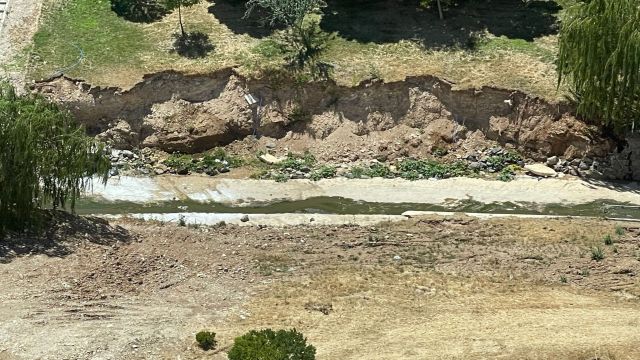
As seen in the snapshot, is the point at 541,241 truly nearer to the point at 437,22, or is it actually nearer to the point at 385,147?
the point at 385,147

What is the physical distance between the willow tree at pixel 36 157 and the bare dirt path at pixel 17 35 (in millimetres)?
13223

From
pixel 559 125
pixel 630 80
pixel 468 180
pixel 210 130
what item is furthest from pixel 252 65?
pixel 630 80

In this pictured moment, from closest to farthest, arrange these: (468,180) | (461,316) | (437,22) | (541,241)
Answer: (461,316) < (541,241) < (468,180) < (437,22)

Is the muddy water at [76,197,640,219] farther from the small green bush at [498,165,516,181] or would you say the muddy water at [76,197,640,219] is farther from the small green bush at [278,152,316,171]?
the small green bush at [278,152,316,171]

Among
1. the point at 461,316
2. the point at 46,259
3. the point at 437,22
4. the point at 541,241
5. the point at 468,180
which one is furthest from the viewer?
the point at 437,22

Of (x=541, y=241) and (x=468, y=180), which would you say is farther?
(x=468, y=180)

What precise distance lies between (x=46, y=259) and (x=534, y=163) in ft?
77.6

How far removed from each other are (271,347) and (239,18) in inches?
1109

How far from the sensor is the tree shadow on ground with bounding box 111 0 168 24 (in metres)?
48.4

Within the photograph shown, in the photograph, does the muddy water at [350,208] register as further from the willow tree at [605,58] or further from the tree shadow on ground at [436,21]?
the tree shadow on ground at [436,21]

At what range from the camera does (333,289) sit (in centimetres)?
2934

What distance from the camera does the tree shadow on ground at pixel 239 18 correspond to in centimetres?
4722

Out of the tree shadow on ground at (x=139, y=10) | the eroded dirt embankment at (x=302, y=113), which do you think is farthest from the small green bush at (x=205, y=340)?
the tree shadow on ground at (x=139, y=10)

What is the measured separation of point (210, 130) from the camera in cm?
4388
